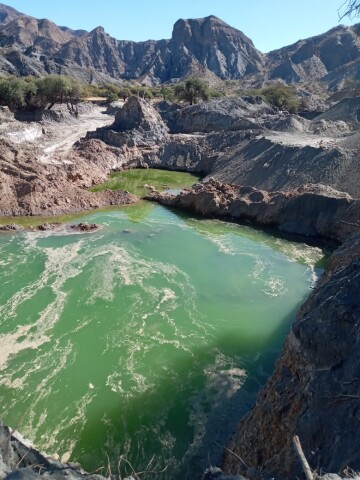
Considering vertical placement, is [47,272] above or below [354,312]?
below

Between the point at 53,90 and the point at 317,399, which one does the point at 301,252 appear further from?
the point at 53,90

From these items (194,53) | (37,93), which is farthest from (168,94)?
(194,53)

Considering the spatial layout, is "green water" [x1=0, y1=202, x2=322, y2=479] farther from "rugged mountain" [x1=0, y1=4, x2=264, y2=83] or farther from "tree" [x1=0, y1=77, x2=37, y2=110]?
"rugged mountain" [x1=0, y1=4, x2=264, y2=83]

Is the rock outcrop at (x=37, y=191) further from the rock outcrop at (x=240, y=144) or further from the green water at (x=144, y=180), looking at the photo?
the rock outcrop at (x=240, y=144)

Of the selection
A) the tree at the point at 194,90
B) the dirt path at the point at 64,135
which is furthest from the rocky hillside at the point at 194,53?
the dirt path at the point at 64,135

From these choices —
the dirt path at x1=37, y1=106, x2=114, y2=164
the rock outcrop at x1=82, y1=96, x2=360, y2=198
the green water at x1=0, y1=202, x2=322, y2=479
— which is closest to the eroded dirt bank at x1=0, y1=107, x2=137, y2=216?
the dirt path at x1=37, y1=106, x2=114, y2=164

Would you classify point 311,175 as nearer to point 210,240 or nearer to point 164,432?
point 210,240

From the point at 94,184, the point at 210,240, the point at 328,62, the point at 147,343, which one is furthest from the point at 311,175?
the point at 328,62

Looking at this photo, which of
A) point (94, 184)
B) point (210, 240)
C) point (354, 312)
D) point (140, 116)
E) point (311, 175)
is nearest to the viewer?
point (354, 312)
